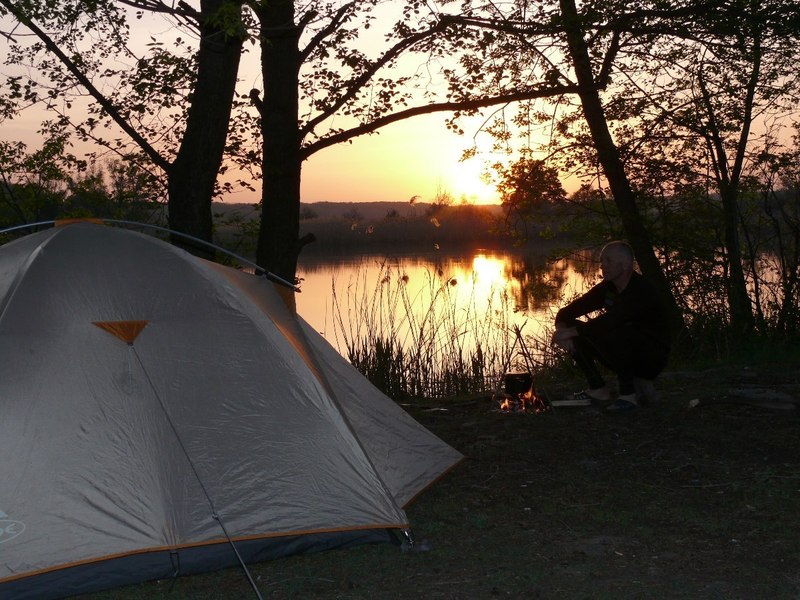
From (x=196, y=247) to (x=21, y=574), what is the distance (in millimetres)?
4264

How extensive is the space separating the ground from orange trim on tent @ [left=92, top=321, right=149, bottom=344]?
1.12 m

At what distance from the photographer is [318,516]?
4.18 m

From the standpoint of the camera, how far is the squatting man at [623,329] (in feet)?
21.8

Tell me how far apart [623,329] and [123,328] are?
3.80 m

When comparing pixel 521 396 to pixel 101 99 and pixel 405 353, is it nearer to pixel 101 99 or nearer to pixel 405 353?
pixel 405 353

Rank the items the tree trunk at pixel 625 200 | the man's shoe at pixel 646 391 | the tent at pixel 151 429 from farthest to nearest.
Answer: the tree trunk at pixel 625 200
the man's shoe at pixel 646 391
the tent at pixel 151 429

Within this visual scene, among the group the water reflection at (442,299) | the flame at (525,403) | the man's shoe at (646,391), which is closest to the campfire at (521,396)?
the flame at (525,403)

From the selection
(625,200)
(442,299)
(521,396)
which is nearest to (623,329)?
(521,396)

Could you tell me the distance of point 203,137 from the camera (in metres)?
7.55

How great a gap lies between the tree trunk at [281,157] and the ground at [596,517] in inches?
106

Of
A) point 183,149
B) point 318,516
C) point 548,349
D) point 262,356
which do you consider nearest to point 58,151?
point 183,149

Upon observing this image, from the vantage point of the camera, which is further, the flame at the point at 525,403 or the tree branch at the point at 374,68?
the tree branch at the point at 374,68

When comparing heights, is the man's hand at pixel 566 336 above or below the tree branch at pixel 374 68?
below

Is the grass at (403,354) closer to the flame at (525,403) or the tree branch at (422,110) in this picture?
the tree branch at (422,110)
